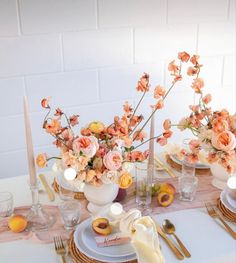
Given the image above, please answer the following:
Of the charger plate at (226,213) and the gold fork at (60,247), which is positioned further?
the charger plate at (226,213)

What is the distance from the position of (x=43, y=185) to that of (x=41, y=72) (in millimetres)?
661

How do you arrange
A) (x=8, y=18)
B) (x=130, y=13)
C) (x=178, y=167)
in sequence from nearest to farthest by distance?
(x=178, y=167) → (x=8, y=18) → (x=130, y=13)

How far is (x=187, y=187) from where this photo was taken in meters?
1.31

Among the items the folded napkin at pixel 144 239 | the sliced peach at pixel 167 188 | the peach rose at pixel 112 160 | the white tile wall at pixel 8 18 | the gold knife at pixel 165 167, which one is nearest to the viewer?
the folded napkin at pixel 144 239

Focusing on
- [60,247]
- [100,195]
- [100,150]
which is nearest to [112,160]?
[100,150]

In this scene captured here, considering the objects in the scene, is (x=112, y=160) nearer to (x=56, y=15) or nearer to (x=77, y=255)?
(x=77, y=255)

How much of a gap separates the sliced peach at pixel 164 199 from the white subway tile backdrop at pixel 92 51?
33.9 inches

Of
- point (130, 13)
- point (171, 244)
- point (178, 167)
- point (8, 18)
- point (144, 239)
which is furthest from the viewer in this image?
point (130, 13)

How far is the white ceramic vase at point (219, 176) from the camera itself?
1350 millimetres

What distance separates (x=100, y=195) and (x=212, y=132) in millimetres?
377

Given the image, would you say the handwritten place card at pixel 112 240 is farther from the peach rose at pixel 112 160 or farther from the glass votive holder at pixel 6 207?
the glass votive holder at pixel 6 207

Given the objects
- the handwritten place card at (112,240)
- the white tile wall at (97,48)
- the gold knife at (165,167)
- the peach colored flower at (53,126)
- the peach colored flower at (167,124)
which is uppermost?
the white tile wall at (97,48)

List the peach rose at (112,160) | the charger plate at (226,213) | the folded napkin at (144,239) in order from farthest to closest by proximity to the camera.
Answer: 1. the charger plate at (226,213)
2. the peach rose at (112,160)
3. the folded napkin at (144,239)

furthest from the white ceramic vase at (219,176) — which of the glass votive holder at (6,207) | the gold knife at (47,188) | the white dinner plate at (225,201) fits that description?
the glass votive holder at (6,207)
